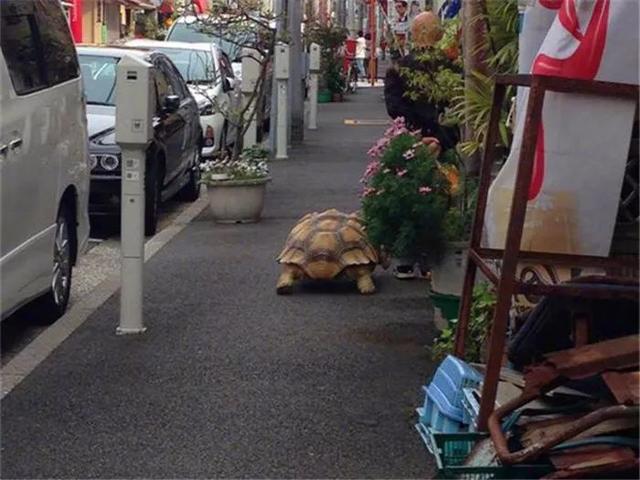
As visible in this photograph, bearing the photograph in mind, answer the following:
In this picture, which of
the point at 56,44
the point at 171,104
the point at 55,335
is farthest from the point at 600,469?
the point at 171,104

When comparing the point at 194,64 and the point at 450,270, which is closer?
the point at 450,270

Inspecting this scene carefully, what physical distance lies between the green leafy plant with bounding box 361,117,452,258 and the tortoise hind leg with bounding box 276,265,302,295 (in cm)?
111

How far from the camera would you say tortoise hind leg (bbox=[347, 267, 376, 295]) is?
29.2 feet

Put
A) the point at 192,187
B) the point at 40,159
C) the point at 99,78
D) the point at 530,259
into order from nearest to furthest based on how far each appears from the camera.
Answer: the point at 530,259 < the point at 40,159 < the point at 99,78 < the point at 192,187

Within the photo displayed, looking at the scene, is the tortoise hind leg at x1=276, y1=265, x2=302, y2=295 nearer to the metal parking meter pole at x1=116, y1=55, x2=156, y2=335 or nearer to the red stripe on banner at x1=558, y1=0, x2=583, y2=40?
the metal parking meter pole at x1=116, y1=55, x2=156, y2=335

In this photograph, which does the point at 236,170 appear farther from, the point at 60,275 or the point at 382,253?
the point at 60,275

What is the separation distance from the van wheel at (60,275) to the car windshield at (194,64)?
383 inches

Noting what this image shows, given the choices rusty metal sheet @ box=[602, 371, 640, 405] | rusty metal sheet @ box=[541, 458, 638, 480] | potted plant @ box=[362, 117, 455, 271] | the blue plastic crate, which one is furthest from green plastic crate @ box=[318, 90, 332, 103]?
rusty metal sheet @ box=[541, 458, 638, 480]

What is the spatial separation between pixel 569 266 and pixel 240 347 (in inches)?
Answer: 116

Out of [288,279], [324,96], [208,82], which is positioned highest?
[208,82]

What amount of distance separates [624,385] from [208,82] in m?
14.1

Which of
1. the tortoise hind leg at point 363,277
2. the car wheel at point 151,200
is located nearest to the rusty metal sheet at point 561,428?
the tortoise hind leg at point 363,277

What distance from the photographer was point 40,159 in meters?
7.27

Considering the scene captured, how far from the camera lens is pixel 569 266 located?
4754 millimetres
